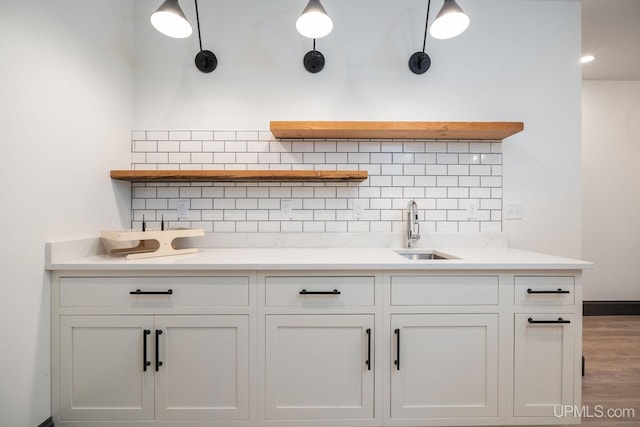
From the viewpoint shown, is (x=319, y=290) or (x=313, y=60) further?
(x=313, y=60)

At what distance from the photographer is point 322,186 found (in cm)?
206

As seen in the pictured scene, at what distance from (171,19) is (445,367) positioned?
227 cm

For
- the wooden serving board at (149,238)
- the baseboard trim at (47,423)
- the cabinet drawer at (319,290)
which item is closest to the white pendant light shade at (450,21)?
the cabinet drawer at (319,290)

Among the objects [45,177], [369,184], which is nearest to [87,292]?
[45,177]

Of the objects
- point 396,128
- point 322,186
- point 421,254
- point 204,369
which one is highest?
point 396,128

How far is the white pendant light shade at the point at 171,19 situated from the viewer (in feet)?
4.88

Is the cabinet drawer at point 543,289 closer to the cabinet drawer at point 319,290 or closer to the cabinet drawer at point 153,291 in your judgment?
the cabinet drawer at point 319,290

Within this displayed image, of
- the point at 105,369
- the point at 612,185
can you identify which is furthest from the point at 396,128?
the point at 612,185

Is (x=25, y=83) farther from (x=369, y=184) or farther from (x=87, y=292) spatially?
(x=369, y=184)

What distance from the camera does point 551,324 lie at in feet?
4.72

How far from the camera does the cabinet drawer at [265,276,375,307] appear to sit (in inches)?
56.5

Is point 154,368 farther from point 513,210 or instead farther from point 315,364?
point 513,210

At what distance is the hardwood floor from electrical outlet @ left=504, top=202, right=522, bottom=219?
3.93 ft

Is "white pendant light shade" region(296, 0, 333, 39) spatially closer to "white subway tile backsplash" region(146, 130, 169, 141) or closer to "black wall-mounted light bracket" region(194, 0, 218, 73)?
"black wall-mounted light bracket" region(194, 0, 218, 73)
